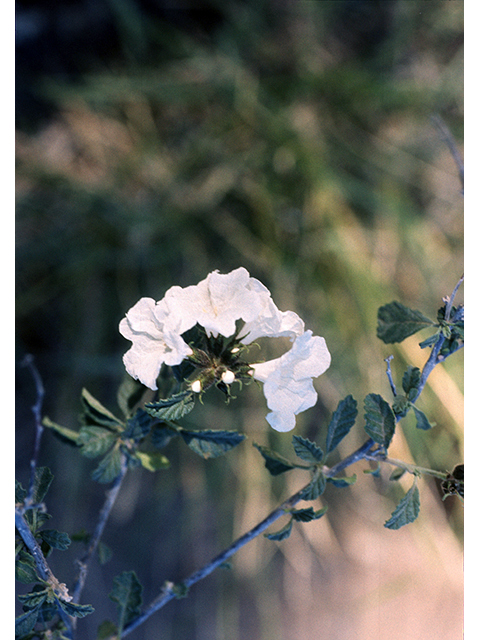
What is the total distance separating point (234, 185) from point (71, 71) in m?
0.39

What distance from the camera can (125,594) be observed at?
0.26 meters

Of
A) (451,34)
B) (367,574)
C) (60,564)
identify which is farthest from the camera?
(451,34)

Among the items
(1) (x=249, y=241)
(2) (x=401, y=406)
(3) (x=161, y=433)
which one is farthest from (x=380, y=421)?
(1) (x=249, y=241)

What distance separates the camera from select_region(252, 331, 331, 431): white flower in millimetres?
190

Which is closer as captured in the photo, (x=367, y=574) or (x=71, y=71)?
(x=367, y=574)

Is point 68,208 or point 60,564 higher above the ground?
point 68,208

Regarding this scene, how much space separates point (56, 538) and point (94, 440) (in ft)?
0.16

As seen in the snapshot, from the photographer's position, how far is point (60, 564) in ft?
1.79

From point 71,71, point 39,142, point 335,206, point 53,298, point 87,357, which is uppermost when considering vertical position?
point 71,71

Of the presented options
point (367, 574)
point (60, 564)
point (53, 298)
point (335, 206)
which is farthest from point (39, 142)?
point (367, 574)

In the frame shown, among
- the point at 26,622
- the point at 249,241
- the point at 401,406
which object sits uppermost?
the point at 249,241

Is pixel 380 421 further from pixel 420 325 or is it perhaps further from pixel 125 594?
pixel 125 594

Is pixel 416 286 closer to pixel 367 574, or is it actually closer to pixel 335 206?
pixel 335 206
